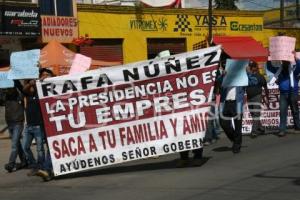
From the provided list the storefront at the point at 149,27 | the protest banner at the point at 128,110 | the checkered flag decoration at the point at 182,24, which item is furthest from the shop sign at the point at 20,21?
the protest banner at the point at 128,110

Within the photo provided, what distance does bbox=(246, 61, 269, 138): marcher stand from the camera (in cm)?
1391

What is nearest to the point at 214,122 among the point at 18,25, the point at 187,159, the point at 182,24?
the point at 187,159

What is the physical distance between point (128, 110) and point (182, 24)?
70.1ft

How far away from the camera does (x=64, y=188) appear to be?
904 cm

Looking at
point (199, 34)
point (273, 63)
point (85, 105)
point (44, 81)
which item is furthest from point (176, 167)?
point (199, 34)

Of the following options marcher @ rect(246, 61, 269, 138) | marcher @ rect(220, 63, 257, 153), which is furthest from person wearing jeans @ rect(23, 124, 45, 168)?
marcher @ rect(246, 61, 269, 138)

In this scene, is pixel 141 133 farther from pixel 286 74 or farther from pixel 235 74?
pixel 286 74

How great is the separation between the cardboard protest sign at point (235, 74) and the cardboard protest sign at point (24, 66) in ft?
11.0

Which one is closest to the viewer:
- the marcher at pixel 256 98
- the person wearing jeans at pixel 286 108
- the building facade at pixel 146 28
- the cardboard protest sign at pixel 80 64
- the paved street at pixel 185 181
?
the paved street at pixel 185 181

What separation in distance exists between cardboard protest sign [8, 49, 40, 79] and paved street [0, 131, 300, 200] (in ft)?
5.47

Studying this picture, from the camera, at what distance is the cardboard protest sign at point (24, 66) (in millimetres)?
10133

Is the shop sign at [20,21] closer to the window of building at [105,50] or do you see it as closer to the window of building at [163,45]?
the window of building at [105,50]

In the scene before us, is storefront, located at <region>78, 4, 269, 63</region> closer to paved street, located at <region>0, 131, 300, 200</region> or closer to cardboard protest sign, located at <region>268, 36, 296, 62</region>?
cardboard protest sign, located at <region>268, 36, 296, 62</region>

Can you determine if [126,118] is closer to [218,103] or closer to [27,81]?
[27,81]
